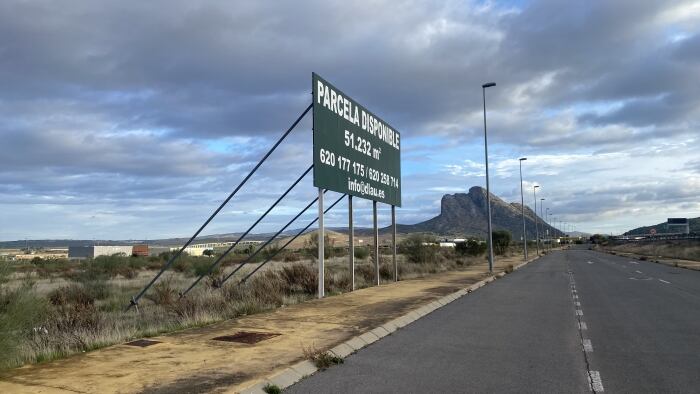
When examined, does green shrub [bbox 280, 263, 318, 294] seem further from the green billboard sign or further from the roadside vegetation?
the green billboard sign

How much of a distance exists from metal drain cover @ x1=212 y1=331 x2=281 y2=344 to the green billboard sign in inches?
306

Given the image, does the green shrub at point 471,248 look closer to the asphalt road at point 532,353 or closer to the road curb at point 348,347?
the asphalt road at point 532,353

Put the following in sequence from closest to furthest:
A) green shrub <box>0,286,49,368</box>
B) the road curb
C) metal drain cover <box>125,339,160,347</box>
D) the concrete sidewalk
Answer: the concrete sidewalk
the road curb
green shrub <box>0,286,49,368</box>
metal drain cover <box>125,339,160,347</box>

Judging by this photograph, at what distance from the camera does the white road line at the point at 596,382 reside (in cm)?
709

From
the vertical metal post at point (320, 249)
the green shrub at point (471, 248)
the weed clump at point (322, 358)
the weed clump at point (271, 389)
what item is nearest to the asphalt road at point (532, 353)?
the weed clump at point (322, 358)

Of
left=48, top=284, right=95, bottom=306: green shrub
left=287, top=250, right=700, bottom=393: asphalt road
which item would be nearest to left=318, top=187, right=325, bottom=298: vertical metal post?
left=287, top=250, right=700, bottom=393: asphalt road

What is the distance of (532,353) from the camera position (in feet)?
30.7

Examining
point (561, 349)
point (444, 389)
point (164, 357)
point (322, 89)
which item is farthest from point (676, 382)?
point (322, 89)

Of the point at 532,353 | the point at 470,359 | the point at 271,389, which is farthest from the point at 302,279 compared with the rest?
the point at 271,389

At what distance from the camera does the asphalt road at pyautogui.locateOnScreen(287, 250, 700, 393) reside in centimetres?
727

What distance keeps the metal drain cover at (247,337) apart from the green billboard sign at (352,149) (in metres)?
7.77

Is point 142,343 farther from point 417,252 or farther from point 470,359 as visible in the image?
point 417,252

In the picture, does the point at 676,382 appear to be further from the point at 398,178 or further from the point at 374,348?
the point at 398,178

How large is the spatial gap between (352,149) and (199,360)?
13.6 meters
